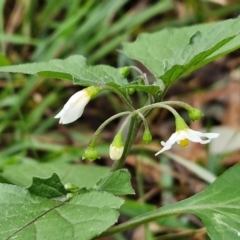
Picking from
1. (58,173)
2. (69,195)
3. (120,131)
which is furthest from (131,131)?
(58,173)

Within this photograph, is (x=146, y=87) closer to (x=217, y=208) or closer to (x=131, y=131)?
(x=131, y=131)

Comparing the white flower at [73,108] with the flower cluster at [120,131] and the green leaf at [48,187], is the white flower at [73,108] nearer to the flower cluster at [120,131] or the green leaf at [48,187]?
the flower cluster at [120,131]

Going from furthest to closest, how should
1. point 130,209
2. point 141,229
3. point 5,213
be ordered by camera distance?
point 141,229
point 130,209
point 5,213

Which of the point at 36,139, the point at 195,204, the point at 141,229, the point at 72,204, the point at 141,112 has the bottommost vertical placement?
the point at 141,229

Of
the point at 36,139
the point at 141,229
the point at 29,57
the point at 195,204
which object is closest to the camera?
the point at 195,204

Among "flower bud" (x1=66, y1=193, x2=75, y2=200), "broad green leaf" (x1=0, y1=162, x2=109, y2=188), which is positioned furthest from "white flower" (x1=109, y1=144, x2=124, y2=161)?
"broad green leaf" (x1=0, y1=162, x2=109, y2=188)

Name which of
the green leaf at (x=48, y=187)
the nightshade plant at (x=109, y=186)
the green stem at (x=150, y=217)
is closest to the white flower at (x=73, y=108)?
the nightshade plant at (x=109, y=186)

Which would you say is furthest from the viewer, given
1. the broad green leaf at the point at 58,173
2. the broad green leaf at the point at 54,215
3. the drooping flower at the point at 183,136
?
the broad green leaf at the point at 58,173

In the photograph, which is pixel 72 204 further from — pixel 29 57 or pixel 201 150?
pixel 29 57

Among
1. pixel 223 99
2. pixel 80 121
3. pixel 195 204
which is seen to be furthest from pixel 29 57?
pixel 195 204
